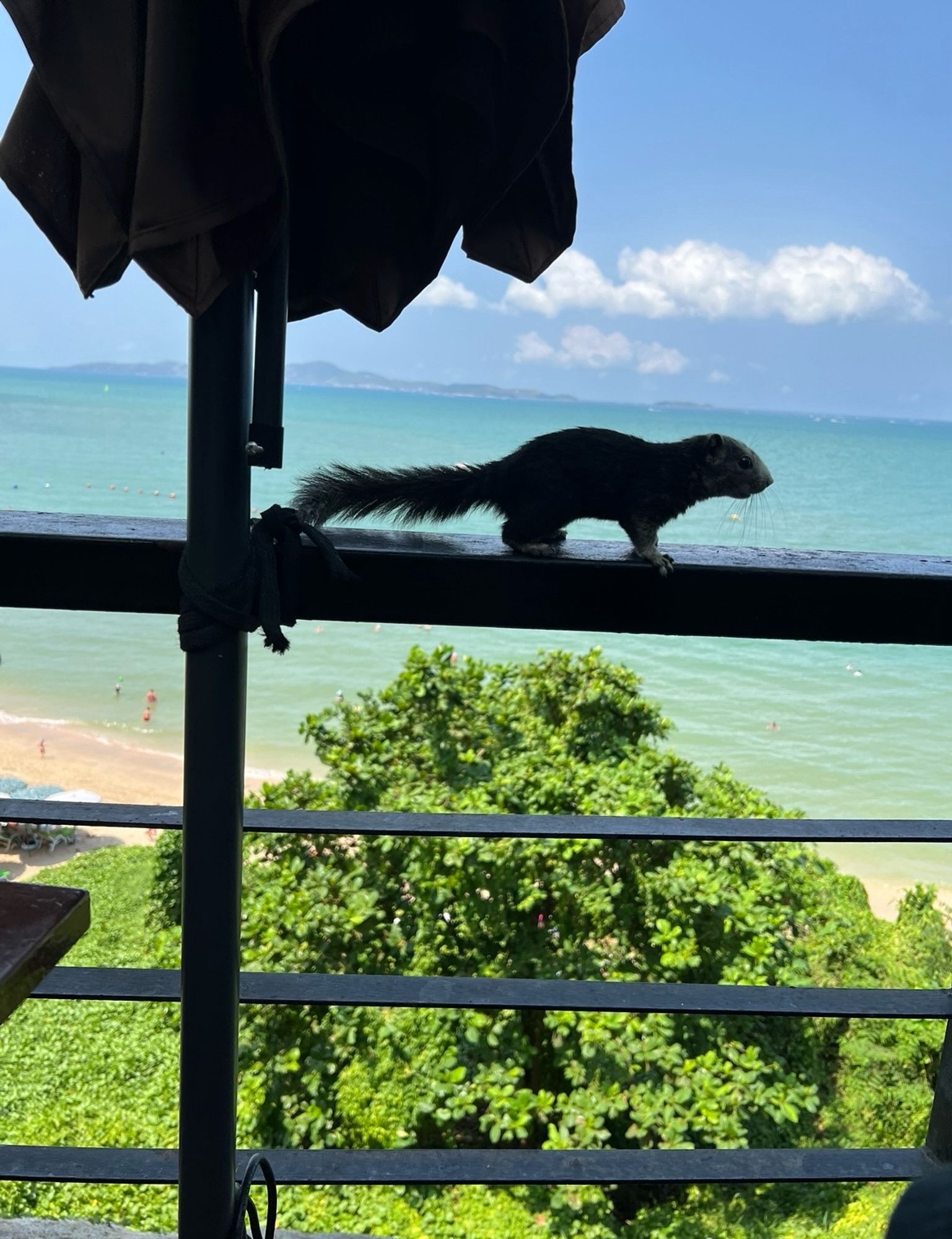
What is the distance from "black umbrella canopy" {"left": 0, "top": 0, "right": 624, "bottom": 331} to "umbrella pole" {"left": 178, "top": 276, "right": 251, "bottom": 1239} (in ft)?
0.21

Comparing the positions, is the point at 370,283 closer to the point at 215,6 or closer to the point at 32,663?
the point at 215,6

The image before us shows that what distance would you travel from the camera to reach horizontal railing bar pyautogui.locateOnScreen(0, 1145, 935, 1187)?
3.67 feet

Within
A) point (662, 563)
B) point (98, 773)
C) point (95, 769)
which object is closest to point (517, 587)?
point (662, 563)

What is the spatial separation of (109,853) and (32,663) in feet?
21.7

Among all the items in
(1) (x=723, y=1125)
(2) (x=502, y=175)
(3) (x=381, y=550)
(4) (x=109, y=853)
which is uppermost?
(2) (x=502, y=175)

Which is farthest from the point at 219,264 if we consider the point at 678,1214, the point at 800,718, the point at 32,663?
the point at 32,663

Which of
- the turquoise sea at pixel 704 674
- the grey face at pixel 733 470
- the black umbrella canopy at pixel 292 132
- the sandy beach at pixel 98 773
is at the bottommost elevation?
the sandy beach at pixel 98 773

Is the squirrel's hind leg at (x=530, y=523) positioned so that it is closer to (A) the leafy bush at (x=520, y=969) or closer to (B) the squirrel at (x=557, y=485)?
(B) the squirrel at (x=557, y=485)

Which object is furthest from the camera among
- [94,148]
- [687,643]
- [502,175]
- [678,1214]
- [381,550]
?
[687,643]

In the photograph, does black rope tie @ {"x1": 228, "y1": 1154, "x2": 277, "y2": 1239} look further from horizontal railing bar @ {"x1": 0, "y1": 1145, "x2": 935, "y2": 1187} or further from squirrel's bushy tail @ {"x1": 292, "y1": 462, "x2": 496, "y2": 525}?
squirrel's bushy tail @ {"x1": 292, "y1": 462, "x2": 496, "y2": 525}

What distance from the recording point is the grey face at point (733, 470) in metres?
2.18

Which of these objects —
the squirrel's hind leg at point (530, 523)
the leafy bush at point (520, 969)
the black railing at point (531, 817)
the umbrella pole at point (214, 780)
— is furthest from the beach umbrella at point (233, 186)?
the leafy bush at point (520, 969)

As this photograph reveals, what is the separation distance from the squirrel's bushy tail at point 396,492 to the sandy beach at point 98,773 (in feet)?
21.9

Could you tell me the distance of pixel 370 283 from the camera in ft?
3.25
